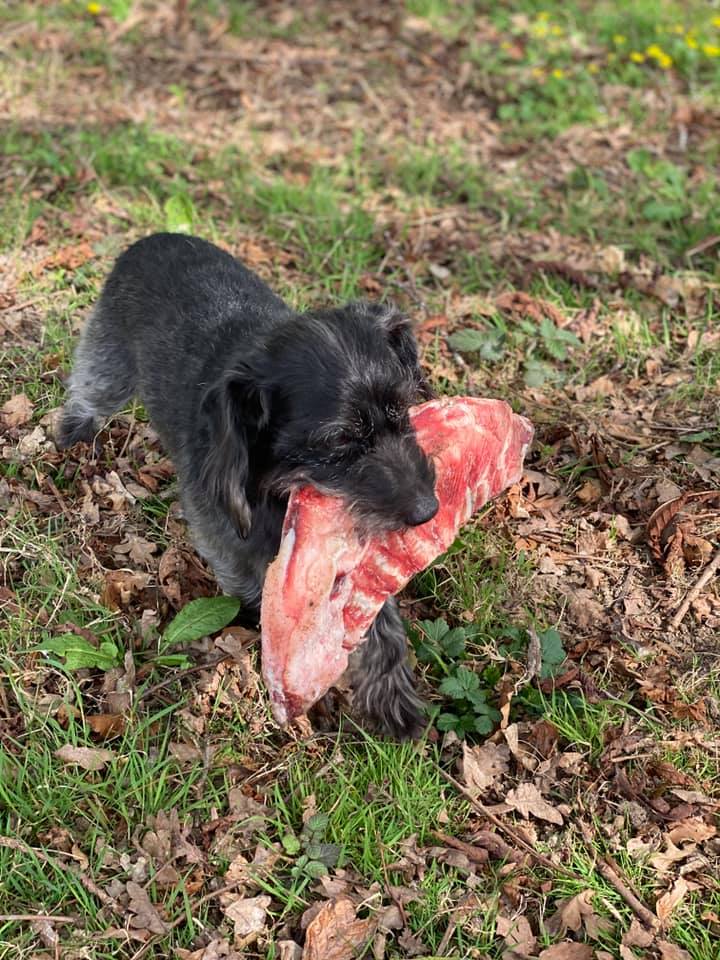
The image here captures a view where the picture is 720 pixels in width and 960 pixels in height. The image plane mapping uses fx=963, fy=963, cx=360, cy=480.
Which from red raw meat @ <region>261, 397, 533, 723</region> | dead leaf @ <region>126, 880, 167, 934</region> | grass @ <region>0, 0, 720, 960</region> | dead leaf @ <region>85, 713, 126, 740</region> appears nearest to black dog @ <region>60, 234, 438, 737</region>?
red raw meat @ <region>261, 397, 533, 723</region>

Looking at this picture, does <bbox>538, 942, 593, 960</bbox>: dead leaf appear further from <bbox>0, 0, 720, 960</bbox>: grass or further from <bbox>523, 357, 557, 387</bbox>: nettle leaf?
<bbox>523, 357, 557, 387</bbox>: nettle leaf

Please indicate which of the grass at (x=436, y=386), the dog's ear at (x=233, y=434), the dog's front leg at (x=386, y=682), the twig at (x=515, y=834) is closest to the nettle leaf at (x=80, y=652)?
the grass at (x=436, y=386)

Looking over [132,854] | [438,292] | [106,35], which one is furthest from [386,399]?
[106,35]

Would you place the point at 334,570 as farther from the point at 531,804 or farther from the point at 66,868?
the point at 66,868

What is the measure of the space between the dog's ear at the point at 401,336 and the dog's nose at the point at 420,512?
67cm

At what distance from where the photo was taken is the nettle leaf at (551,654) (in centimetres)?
359

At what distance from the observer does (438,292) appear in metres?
5.64

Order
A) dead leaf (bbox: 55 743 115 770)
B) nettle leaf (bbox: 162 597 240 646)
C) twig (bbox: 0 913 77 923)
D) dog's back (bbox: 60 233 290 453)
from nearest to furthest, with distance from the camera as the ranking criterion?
twig (bbox: 0 913 77 923), dead leaf (bbox: 55 743 115 770), nettle leaf (bbox: 162 597 240 646), dog's back (bbox: 60 233 290 453)

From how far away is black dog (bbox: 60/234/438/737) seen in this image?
314 cm

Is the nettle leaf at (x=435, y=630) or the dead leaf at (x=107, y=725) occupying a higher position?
the nettle leaf at (x=435, y=630)

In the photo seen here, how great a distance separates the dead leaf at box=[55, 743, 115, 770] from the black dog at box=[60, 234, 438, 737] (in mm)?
791

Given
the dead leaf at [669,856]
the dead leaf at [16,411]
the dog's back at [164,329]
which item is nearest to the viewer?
the dead leaf at [669,856]

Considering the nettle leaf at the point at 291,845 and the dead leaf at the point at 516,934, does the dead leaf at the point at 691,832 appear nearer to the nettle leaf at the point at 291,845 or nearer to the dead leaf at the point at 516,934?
the dead leaf at the point at 516,934

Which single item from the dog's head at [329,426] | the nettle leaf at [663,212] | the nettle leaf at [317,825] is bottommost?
the nettle leaf at [317,825]
